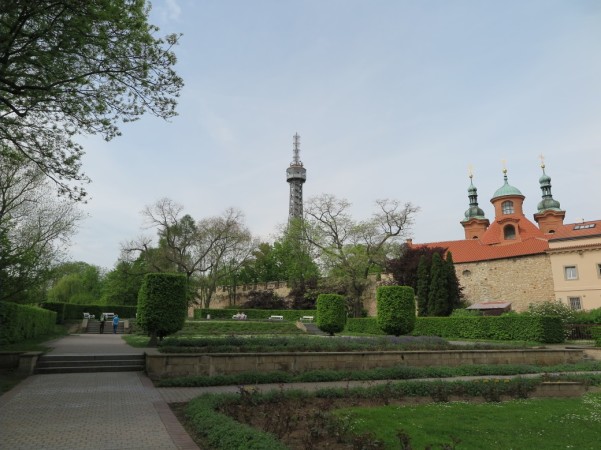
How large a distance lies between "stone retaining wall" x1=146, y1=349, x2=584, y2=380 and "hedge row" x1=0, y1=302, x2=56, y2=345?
9.06m

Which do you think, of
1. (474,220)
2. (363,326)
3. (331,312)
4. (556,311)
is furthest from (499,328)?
(474,220)

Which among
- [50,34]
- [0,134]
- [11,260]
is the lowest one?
[11,260]

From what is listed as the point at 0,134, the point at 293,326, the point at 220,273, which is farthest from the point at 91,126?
the point at 220,273

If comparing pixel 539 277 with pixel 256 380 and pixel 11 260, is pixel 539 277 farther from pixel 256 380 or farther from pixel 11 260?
pixel 11 260

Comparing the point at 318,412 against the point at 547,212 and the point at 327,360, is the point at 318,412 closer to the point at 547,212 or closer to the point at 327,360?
the point at 327,360

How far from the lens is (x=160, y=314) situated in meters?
17.3

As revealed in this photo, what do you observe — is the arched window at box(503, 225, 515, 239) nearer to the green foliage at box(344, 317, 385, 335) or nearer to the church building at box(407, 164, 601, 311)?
the church building at box(407, 164, 601, 311)

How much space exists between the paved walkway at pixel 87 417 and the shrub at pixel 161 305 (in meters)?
6.65

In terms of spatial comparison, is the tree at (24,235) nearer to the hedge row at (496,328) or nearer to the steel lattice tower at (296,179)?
the hedge row at (496,328)

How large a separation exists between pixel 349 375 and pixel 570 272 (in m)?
33.4

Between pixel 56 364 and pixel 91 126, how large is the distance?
7.13 m

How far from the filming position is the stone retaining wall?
11.3 metres

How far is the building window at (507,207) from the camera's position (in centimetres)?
4966

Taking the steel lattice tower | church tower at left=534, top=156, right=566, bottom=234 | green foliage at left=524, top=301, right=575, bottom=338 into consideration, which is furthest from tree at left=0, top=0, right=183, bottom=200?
the steel lattice tower
